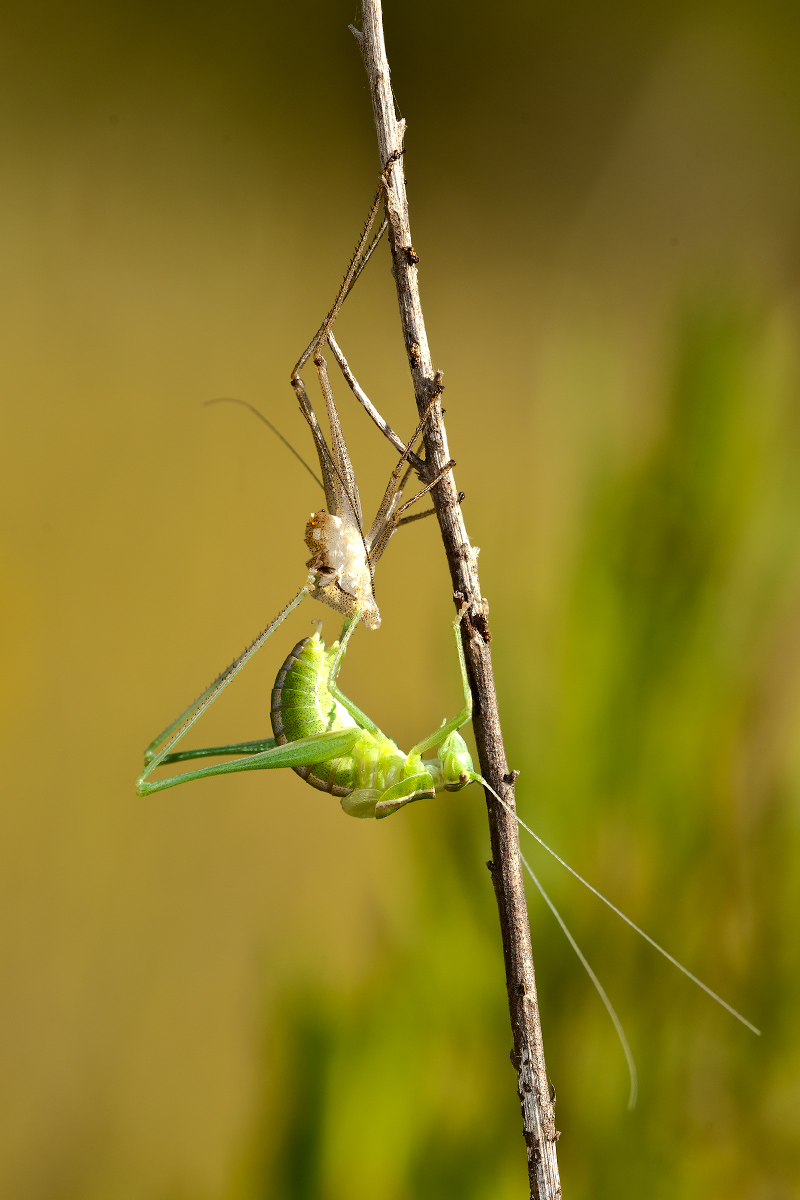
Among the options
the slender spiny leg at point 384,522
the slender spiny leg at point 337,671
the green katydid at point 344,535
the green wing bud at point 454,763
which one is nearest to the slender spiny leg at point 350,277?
the green katydid at point 344,535

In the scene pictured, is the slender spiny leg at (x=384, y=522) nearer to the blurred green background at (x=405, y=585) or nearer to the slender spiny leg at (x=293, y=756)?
the slender spiny leg at (x=293, y=756)

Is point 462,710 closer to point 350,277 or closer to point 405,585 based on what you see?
point 350,277

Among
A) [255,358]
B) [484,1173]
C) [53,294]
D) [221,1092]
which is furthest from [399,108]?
[221,1092]

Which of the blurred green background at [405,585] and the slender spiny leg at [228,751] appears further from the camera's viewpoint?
the blurred green background at [405,585]

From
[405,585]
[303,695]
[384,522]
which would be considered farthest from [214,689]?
[405,585]

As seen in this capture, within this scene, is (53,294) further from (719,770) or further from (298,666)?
(719,770)
